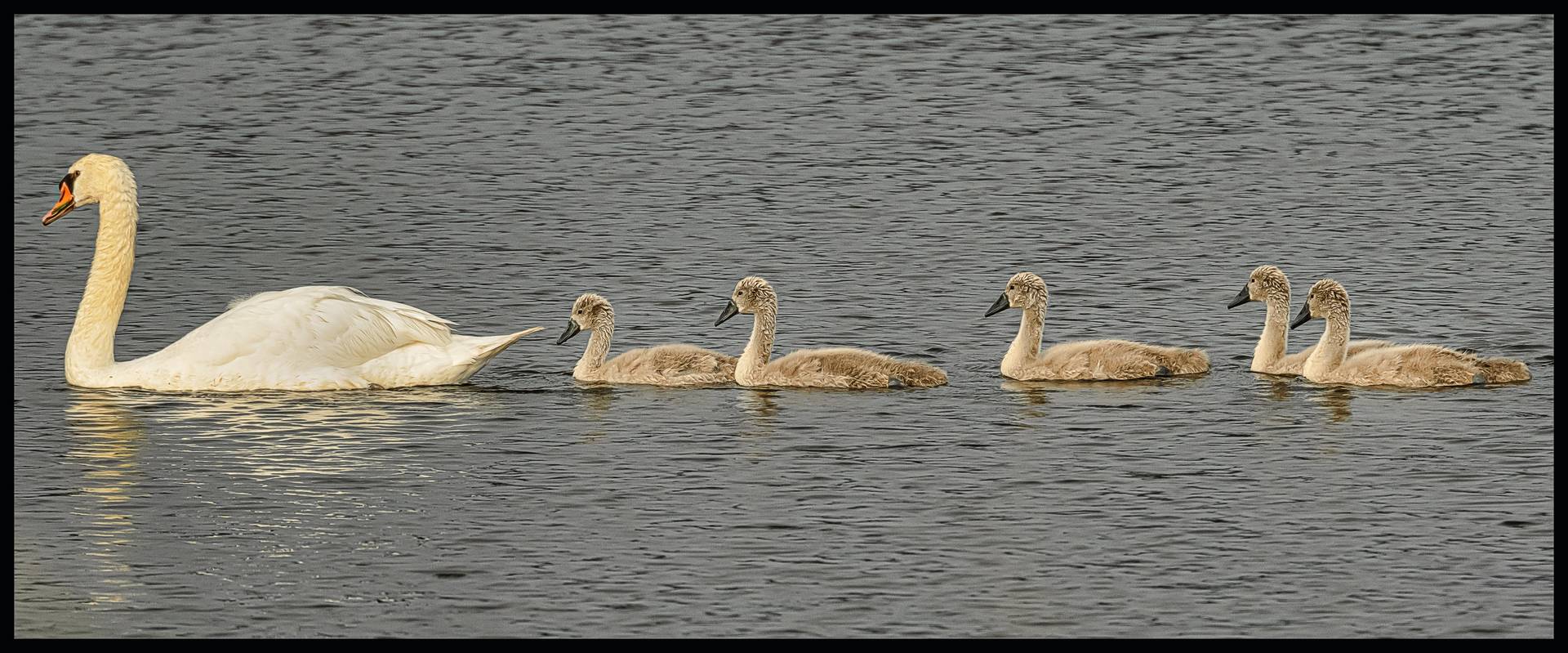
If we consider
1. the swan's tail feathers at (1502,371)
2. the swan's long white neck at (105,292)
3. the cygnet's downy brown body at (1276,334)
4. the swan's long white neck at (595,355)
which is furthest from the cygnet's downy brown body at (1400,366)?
the swan's long white neck at (105,292)

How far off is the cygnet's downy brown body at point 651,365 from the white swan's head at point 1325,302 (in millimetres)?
2870

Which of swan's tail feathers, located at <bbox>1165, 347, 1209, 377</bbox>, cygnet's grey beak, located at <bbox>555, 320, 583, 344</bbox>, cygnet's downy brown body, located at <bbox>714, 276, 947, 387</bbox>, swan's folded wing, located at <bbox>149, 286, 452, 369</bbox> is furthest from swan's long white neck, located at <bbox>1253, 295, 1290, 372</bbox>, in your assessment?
swan's folded wing, located at <bbox>149, 286, 452, 369</bbox>

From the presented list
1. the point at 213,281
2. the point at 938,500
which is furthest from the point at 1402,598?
the point at 213,281

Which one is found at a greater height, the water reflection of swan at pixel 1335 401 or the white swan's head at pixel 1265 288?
the white swan's head at pixel 1265 288

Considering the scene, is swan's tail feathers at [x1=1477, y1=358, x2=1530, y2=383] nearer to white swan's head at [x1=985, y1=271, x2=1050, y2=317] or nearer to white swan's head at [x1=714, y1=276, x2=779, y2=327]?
white swan's head at [x1=985, y1=271, x2=1050, y2=317]

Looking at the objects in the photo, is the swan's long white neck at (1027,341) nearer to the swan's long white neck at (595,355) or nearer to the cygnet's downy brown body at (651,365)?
the cygnet's downy brown body at (651,365)

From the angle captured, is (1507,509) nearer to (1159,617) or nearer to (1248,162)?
(1159,617)

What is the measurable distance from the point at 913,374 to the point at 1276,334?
1.93 m

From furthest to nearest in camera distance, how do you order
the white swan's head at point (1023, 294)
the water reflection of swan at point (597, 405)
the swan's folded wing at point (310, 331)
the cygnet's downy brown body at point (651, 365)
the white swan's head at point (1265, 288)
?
the white swan's head at point (1265, 288)
the white swan's head at point (1023, 294)
the swan's folded wing at point (310, 331)
the cygnet's downy brown body at point (651, 365)
the water reflection of swan at point (597, 405)

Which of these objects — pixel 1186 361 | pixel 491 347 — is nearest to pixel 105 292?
pixel 491 347

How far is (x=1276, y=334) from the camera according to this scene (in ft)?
46.8

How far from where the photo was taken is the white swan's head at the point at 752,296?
46.4 feet

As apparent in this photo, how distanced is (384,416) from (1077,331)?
151 inches

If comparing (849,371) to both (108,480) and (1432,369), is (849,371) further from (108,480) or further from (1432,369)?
(108,480)
